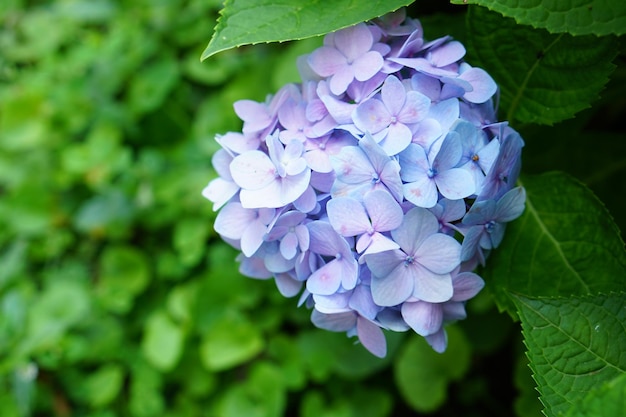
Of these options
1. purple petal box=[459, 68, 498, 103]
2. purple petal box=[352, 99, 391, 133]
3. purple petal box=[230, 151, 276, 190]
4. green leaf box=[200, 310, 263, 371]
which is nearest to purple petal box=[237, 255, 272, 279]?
purple petal box=[230, 151, 276, 190]

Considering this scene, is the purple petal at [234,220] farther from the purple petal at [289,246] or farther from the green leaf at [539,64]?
the green leaf at [539,64]

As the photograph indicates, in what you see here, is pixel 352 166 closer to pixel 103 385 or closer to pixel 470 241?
pixel 470 241

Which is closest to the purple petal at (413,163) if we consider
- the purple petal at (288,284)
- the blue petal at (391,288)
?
the blue petal at (391,288)

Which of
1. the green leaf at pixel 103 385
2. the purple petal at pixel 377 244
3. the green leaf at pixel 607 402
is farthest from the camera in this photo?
the green leaf at pixel 103 385

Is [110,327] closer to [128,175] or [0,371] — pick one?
[0,371]

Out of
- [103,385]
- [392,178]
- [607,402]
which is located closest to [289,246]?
[392,178]

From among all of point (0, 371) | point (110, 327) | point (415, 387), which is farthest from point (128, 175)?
point (415, 387)
